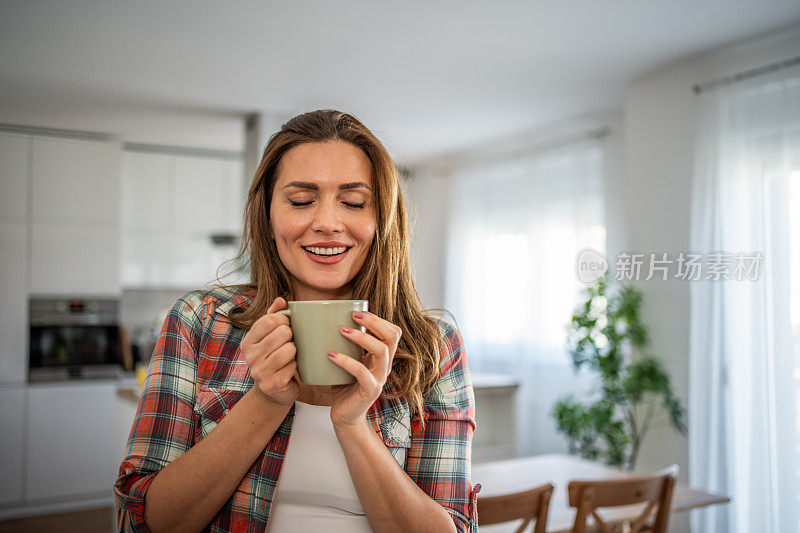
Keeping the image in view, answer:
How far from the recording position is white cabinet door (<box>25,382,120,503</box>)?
177 inches

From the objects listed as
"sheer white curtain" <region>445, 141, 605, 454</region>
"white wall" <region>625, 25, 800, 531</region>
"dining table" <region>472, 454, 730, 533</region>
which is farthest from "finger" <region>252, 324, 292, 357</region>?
"sheer white curtain" <region>445, 141, 605, 454</region>

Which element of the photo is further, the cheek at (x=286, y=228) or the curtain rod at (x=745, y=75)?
the curtain rod at (x=745, y=75)

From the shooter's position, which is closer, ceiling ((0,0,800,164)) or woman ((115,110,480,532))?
woman ((115,110,480,532))

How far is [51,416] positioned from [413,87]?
3268mm

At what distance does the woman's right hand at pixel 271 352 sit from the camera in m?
0.71

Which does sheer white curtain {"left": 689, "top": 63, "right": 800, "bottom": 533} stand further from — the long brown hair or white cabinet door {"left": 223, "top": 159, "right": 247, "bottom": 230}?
white cabinet door {"left": 223, "top": 159, "right": 247, "bottom": 230}

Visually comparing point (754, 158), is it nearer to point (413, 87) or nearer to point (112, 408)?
point (413, 87)

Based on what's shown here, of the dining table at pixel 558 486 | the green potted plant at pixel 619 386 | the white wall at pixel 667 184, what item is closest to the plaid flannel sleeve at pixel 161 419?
the dining table at pixel 558 486

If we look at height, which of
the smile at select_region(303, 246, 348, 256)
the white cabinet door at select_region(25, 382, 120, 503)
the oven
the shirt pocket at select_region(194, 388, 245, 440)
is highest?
the smile at select_region(303, 246, 348, 256)

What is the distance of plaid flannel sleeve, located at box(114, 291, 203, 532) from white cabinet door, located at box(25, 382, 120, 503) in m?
4.09

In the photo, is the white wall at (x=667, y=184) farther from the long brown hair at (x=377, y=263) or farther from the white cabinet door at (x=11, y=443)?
the white cabinet door at (x=11, y=443)

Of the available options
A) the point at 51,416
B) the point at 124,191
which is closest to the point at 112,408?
the point at 51,416

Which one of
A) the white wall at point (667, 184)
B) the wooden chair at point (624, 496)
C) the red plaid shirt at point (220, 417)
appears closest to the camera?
the red plaid shirt at point (220, 417)
